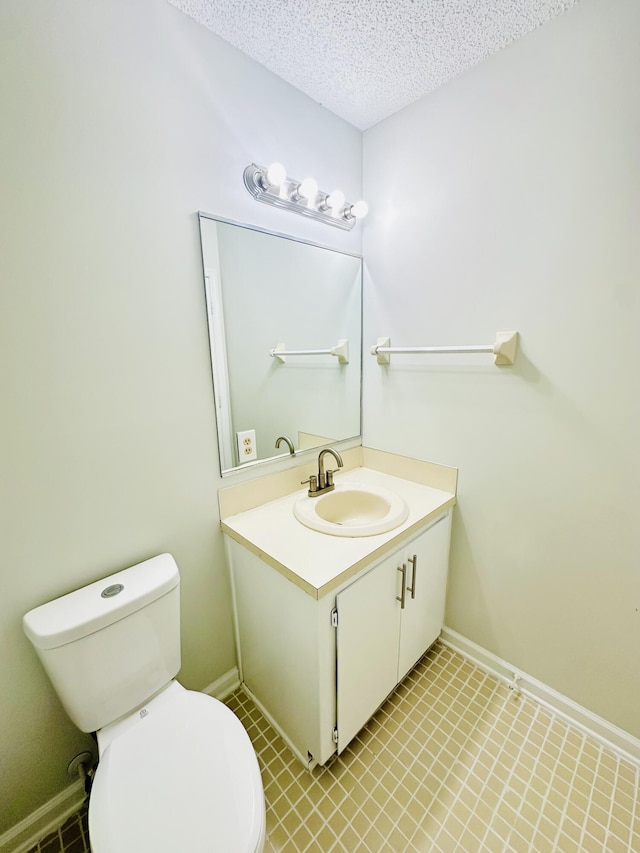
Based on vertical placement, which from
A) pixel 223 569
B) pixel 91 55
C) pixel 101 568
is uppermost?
pixel 91 55

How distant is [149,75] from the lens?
981 mm

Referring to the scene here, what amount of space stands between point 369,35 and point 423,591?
2019 millimetres

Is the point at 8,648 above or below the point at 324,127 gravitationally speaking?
below

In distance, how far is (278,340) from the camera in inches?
59.2

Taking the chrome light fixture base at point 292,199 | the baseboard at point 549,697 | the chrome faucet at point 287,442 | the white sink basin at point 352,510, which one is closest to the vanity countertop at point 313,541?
the white sink basin at point 352,510

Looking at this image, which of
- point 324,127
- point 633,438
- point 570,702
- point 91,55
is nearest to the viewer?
point 91,55

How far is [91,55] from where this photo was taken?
0.88 metres

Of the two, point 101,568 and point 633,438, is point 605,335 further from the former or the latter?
point 101,568

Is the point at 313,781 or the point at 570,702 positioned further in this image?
the point at 570,702

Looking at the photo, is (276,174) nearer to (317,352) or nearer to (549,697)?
(317,352)

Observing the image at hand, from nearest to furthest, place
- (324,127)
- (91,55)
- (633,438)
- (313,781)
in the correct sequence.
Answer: (91,55) < (633,438) < (313,781) < (324,127)

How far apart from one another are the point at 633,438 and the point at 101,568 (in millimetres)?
1720

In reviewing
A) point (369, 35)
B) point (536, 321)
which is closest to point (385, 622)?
point (536, 321)

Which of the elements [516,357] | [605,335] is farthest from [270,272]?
[605,335]
